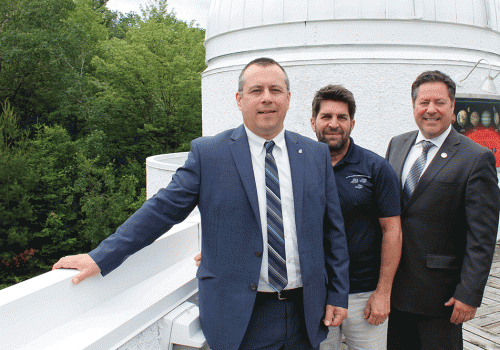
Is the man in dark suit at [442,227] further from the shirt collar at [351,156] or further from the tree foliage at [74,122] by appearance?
the tree foliage at [74,122]

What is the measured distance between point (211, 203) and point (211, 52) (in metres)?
8.37

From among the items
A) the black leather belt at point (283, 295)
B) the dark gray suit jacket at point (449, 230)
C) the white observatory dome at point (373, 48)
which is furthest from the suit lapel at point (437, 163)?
the white observatory dome at point (373, 48)

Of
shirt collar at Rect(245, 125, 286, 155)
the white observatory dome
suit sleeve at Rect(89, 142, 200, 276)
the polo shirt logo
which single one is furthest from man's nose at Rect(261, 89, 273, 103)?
the white observatory dome

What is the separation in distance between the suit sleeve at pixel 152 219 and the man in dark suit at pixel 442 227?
133 cm

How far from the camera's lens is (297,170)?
5.72 feet

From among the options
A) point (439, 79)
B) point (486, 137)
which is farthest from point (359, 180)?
point (486, 137)

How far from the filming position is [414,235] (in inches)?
86.7

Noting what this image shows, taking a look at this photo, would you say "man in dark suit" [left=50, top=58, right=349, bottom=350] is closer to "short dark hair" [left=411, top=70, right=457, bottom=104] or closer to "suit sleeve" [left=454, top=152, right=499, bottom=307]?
"suit sleeve" [left=454, top=152, right=499, bottom=307]

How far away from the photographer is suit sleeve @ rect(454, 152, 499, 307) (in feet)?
6.68

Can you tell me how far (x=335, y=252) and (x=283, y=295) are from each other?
1.08 feet

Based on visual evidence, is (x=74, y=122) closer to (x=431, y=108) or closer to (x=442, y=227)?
(x=431, y=108)

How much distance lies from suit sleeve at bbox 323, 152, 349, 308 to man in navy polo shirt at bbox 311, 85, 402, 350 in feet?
0.97

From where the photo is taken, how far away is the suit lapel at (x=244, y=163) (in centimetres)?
163

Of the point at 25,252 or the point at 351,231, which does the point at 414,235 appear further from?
the point at 25,252
